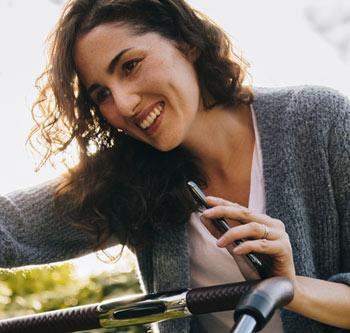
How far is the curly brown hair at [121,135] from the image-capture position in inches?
75.1

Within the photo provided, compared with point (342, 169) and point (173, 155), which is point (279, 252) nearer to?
point (342, 169)

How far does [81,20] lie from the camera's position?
1.89m

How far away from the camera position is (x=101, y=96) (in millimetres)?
1927

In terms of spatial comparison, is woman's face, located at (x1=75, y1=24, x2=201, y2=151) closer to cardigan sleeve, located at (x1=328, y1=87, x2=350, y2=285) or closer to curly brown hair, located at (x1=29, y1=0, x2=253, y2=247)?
curly brown hair, located at (x1=29, y1=0, x2=253, y2=247)

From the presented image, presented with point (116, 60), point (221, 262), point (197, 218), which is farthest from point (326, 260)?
point (116, 60)

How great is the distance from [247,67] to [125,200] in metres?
0.85

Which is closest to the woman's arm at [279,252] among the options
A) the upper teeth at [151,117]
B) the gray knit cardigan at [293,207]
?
the gray knit cardigan at [293,207]

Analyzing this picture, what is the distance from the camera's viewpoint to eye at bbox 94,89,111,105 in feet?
6.22

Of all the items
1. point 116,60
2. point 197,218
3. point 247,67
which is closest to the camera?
point 116,60

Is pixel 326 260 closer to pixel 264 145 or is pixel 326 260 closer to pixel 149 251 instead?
pixel 264 145

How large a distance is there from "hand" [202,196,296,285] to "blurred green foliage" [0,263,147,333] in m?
1.76

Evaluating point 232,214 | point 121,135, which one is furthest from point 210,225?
point 121,135

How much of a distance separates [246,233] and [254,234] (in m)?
0.03

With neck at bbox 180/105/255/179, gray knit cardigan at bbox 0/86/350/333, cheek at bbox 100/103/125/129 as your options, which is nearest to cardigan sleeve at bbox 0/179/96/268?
gray knit cardigan at bbox 0/86/350/333
